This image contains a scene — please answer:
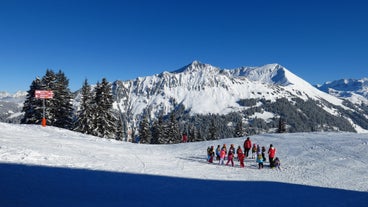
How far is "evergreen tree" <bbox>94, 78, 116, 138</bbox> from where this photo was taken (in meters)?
47.8

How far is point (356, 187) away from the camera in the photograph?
18.4 meters

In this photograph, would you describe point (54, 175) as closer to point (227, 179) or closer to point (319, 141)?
point (227, 179)

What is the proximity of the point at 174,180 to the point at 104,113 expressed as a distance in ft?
109

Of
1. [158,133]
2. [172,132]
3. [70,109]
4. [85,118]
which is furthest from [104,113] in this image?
[172,132]

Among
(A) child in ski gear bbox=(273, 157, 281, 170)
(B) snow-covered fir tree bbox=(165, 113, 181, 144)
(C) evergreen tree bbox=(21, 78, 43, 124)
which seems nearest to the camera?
(A) child in ski gear bbox=(273, 157, 281, 170)

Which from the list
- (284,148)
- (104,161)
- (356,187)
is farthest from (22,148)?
(284,148)

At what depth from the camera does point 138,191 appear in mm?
14453

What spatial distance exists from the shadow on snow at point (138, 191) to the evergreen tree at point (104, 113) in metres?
31.2

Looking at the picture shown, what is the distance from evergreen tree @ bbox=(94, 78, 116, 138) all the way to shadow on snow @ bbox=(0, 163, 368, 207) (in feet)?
102

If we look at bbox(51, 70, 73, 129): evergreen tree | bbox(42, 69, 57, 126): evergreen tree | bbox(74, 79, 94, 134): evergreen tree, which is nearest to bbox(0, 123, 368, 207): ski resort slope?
bbox(74, 79, 94, 134): evergreen tree

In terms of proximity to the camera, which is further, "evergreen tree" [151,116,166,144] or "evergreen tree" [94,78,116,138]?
"evergreen tree" [151,116,166,144]

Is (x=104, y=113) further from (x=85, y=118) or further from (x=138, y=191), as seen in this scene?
(x=138, y=191)

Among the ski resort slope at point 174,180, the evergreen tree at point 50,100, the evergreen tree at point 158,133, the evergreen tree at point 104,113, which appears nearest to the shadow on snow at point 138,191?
the ski resort slope at point 174,180

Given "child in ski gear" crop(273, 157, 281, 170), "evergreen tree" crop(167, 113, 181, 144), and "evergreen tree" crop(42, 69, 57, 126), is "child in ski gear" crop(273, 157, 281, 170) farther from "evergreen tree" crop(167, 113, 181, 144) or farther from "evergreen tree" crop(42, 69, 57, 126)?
"evergreen tree" crop(167, 113, 181, 144)
